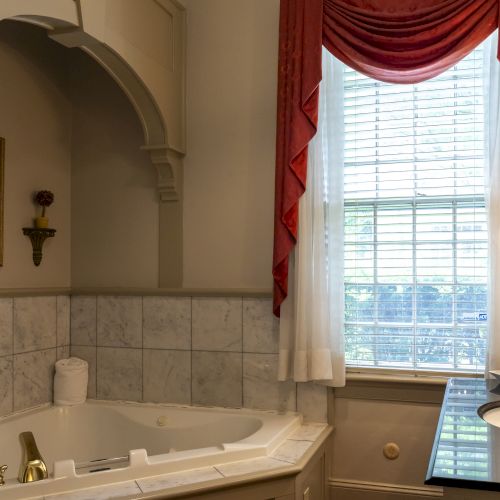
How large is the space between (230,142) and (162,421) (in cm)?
147

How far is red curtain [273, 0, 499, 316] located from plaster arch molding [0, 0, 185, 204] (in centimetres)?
59

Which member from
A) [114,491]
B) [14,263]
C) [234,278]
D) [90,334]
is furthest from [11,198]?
[114,491]

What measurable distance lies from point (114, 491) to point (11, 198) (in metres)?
1.68

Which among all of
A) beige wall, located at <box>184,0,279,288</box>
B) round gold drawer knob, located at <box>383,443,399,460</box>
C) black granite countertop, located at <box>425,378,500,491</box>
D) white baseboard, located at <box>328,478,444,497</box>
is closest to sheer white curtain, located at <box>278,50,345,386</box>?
beige wall, located at <box>184,0,279,288</box>

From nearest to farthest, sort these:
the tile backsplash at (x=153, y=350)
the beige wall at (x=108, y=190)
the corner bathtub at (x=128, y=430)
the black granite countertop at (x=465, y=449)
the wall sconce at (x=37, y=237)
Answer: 1. the black granite countertop at (x=465, y=449)
2. the corner bathtub at (x=128, y=430)
3. the tile backsplash at (x=153, y=350)
4. the wall sconce at (x=37, y=237)
5. the beige wall at (x=108, y=190)

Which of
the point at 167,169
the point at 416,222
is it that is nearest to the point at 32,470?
the point at 167,169

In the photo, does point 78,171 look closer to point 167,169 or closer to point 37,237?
point 37,237

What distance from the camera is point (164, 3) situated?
3.32 metres

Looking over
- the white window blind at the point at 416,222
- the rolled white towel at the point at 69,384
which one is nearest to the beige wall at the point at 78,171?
the rolled white towel at the point at 69,384

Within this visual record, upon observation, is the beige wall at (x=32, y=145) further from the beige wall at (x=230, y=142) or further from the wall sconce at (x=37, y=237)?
the beige wall at (x=230, y=142)

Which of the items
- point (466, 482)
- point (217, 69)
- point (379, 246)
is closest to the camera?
point (466, 482)

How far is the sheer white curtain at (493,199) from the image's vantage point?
2803mm

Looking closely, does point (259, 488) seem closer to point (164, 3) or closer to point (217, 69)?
point (217, 69)

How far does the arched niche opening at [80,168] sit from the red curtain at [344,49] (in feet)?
2.38
